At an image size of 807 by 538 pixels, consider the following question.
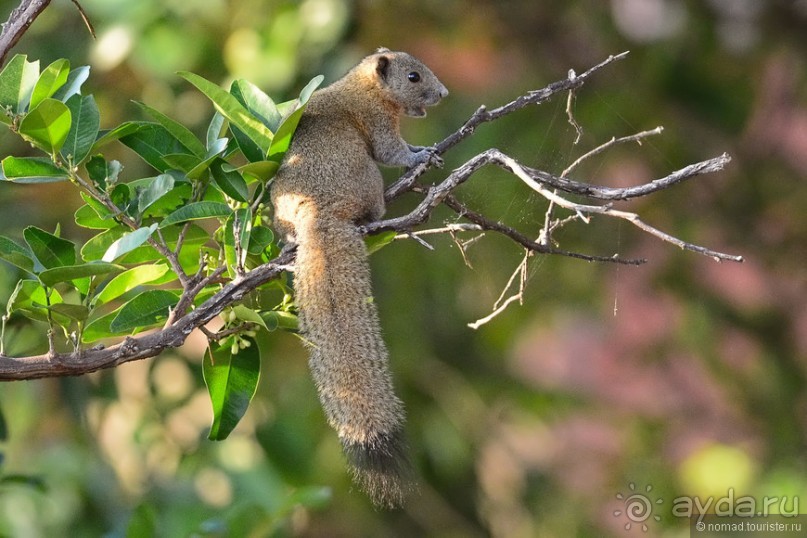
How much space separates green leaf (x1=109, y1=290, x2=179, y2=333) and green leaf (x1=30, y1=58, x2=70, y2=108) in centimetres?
48

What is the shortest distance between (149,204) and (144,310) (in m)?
0.23

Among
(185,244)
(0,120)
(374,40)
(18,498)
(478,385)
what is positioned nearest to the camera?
(0,120)

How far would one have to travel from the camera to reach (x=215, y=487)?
19.0 ft

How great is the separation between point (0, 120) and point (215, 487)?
4.05 metres

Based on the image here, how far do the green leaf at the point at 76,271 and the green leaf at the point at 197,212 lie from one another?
188mm

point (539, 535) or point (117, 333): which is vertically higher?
point (117, 333)

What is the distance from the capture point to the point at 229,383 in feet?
7.32

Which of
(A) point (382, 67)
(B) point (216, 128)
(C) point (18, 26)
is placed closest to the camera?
(C) point (18, 26)

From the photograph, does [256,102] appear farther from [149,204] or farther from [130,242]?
[130,242]

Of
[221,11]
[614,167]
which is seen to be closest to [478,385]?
[614,167]

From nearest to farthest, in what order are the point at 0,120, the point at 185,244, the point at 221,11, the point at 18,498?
the point at 0,120 → the point at 185,244 → the point at 18,498 → the point at 221,11

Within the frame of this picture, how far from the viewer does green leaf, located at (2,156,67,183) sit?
2086 millimetres

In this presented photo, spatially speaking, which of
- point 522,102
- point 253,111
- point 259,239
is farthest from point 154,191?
point 522,102

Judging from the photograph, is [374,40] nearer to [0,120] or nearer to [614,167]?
[614,167]
